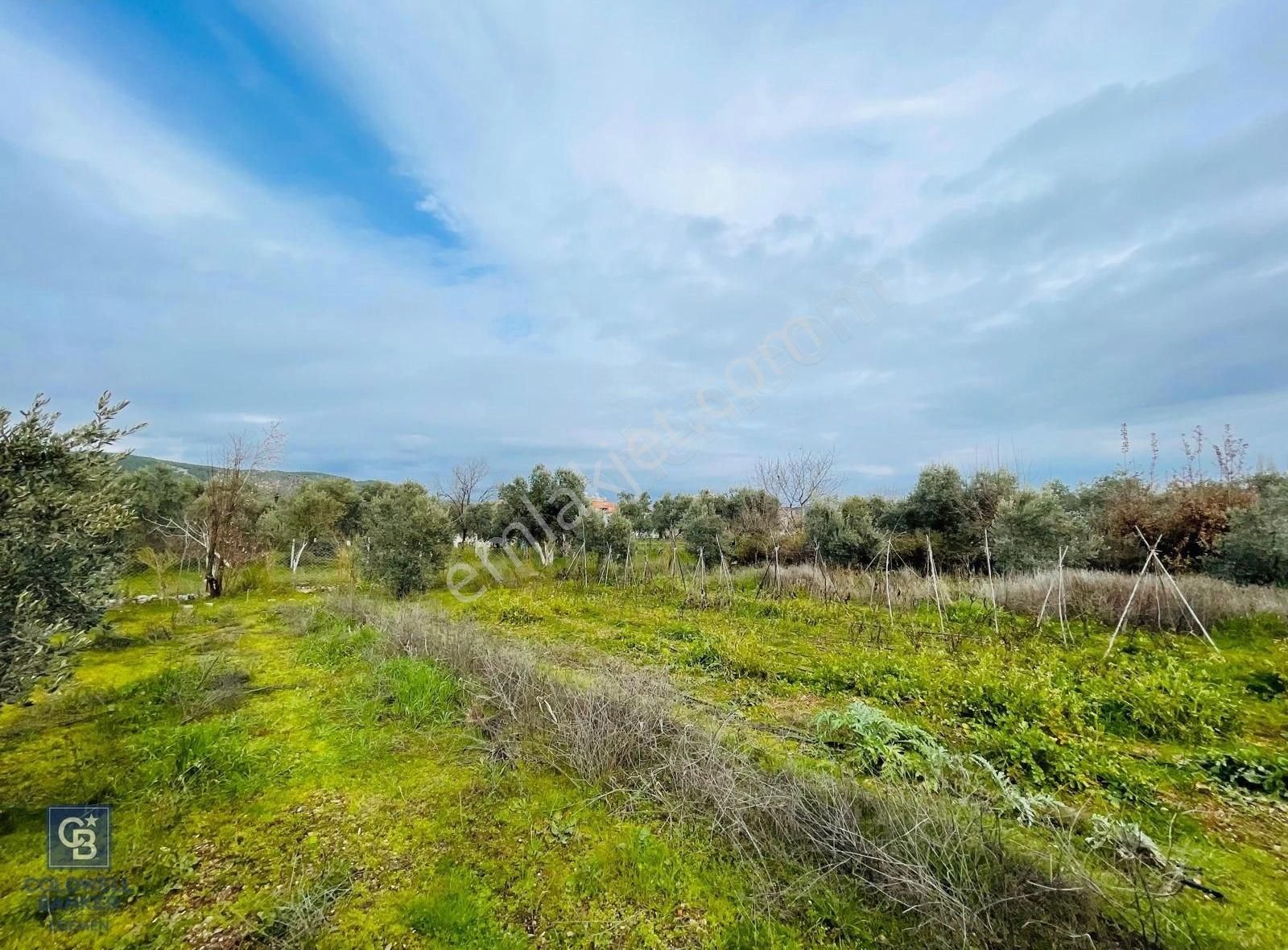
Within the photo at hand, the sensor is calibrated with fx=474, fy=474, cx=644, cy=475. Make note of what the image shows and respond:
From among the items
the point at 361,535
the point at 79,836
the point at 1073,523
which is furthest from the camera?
the point at 361,535

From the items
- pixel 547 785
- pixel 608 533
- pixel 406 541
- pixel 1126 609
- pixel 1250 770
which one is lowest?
pixel 547 785

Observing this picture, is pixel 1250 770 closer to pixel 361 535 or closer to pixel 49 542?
pixel 49 542

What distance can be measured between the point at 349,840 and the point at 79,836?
1.49 m

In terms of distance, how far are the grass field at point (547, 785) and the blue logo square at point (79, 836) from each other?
63 mm

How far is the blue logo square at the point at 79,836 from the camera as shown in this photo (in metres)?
2.55

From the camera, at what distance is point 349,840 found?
280 cm

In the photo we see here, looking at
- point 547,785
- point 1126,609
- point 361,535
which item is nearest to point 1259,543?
point 1126,609

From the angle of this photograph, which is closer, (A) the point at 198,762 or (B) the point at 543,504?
(A) the point at 198,762

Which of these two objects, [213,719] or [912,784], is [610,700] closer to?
[912,784]

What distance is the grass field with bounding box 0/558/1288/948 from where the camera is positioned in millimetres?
2254

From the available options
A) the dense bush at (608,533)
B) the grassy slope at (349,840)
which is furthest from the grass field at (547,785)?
the dense bush at (608,533)

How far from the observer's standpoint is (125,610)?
33.4 feet

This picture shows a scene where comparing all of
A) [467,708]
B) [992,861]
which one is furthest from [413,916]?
[992,861]

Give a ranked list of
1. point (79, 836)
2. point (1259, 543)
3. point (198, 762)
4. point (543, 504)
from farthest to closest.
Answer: point (543, 504), point (1259, 543), point (198, 762), point (79, 836)
